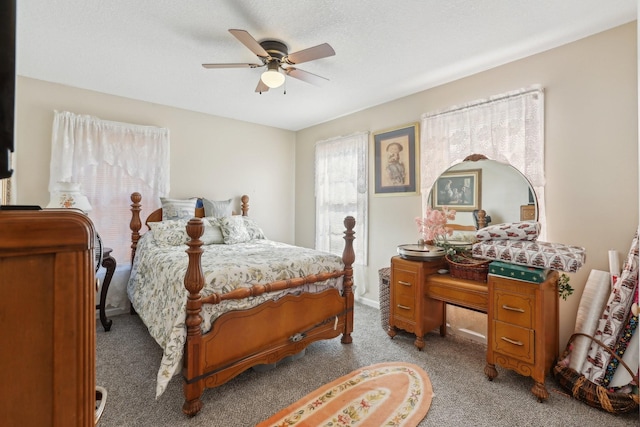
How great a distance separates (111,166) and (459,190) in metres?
3.81

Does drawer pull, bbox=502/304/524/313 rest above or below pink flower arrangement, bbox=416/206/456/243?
below

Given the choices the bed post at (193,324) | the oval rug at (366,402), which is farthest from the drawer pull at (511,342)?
the bed post at (193,324)

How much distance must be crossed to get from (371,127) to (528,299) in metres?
2.59

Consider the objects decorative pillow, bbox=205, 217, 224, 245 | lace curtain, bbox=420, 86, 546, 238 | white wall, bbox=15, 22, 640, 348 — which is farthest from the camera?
decorative pillow, bbox=205, 217, 224, 245

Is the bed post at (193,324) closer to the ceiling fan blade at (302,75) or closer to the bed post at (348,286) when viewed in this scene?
the bed post at (348,286)

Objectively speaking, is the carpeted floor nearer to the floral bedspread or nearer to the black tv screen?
the floral bedspread

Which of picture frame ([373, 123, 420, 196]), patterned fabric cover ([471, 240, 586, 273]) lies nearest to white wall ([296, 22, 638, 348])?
patterned fabric cover ([471, 240, 586, 273])

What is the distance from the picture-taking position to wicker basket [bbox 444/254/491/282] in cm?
229

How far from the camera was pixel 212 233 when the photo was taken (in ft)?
10.9

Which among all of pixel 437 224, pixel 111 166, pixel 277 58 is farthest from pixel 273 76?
pixel 111 166

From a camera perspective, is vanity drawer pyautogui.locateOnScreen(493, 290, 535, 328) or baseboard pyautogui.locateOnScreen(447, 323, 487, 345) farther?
baseboard pyautogui.locateOnScreen(447, 323, 487, 345)

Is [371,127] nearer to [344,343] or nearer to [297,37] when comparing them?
[297,37]

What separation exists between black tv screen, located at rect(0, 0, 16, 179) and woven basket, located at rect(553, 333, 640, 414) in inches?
109

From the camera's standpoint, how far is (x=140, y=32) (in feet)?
7.16
